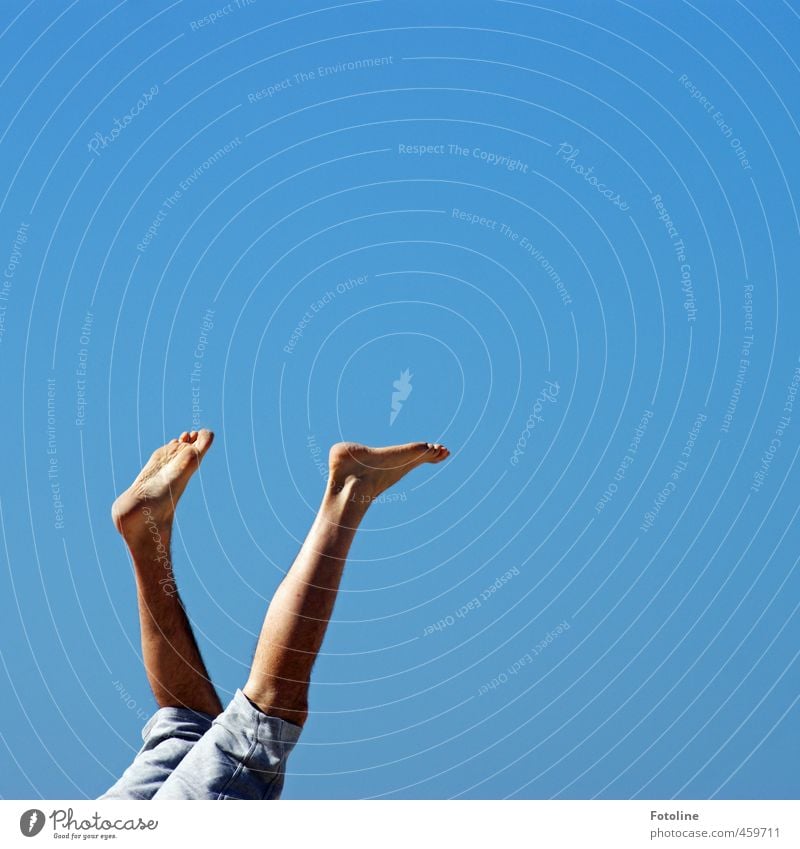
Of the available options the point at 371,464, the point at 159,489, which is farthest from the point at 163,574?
the point at 371,464

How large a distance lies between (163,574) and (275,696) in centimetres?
146

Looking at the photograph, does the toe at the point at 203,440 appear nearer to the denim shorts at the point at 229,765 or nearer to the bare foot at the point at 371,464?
the bare foot at the point at 371,464

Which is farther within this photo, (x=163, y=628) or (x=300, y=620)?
(x=163, y=628)

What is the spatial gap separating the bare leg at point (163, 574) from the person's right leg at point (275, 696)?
822 millimetres

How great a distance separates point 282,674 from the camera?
22.1ft

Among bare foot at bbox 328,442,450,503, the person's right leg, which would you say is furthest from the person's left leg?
bare foot at bbox 328,442,450,503

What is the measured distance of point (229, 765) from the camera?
6.57 meters

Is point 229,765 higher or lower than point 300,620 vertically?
lower

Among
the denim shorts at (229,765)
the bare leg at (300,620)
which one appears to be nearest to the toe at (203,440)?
the bare leg at (300,620)

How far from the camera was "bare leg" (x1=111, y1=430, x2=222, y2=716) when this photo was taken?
757 centimetres

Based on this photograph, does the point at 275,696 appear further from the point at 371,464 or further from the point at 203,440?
the point at 203,440

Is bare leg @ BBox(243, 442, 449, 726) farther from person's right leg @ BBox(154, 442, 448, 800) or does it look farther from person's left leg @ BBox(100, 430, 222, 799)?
person's left leg @ BBox(100, 430, 222, 799)
